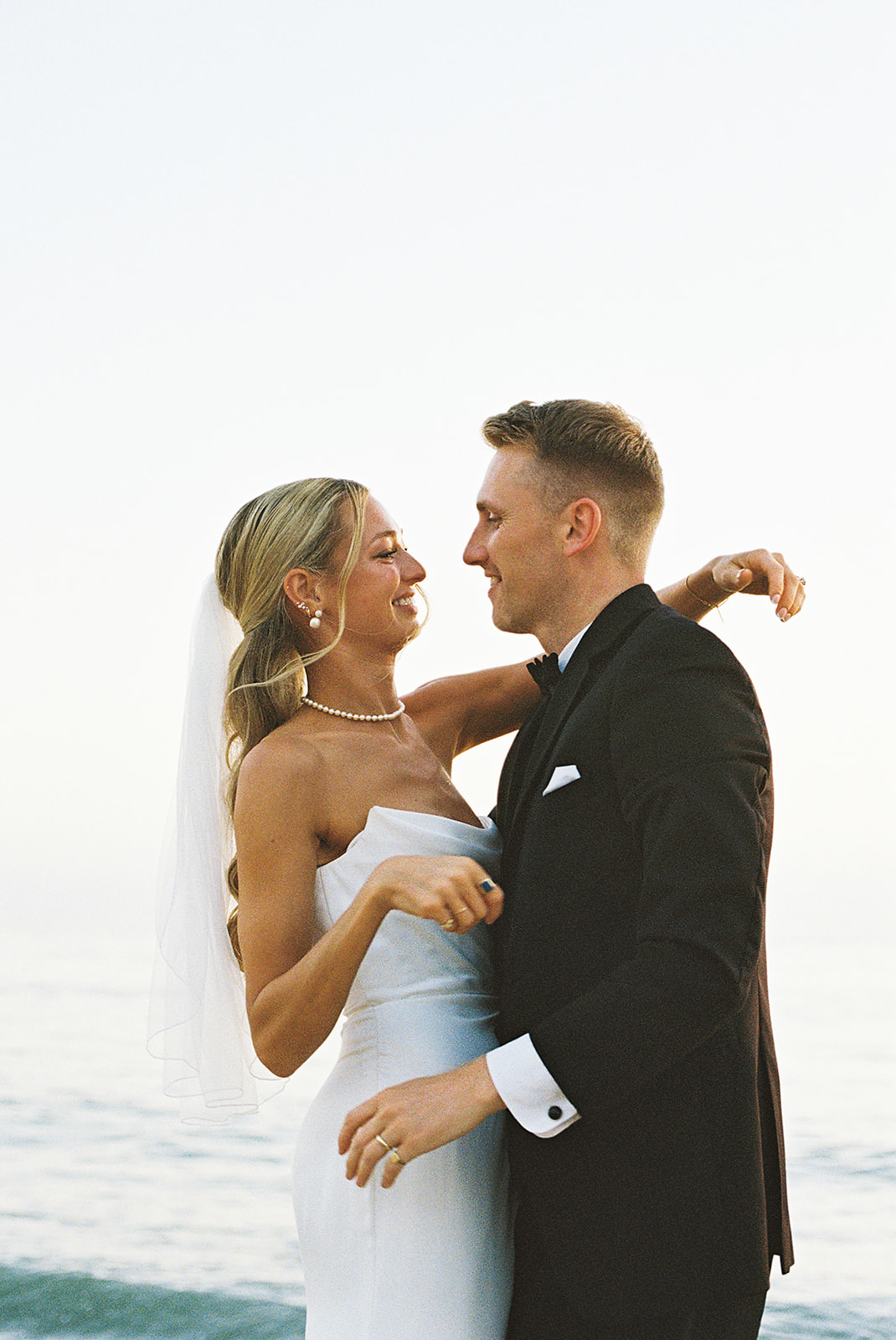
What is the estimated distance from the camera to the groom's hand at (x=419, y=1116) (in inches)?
99.7

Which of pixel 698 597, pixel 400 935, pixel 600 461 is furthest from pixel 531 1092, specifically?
pixel 698 597

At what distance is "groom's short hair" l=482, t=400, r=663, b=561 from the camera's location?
3.25 meters

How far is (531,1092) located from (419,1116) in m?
0.21

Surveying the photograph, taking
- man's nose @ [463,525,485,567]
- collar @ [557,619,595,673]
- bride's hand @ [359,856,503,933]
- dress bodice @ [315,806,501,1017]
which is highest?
man's nose @ [463,525,485,567]

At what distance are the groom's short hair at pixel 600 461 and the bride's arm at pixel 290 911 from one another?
891mm

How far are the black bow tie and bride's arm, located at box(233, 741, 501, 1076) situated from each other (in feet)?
1.88

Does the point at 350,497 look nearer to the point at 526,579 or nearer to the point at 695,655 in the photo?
the point at 526,579

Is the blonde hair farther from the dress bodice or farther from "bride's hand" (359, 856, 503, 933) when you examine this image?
"bride's hand" (359, 856, 503, 933)

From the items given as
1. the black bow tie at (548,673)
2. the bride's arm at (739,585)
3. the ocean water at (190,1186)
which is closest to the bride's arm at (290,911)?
the black bow tie at (548,673)

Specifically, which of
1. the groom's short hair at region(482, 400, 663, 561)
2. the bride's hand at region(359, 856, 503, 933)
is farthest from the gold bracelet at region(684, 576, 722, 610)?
the bride's hand at region(359, 856, 503, 933)

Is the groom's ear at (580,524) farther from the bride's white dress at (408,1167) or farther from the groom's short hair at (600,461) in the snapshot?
the bride's white dress at (408,1167)

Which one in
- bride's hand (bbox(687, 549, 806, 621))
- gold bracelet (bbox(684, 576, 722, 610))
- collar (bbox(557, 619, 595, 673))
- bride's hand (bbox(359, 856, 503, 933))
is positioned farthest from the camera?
gold bracelet (bbox(684, 576, 722, 610))

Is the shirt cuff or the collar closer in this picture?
the shirt cuff

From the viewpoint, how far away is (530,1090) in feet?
8.17
